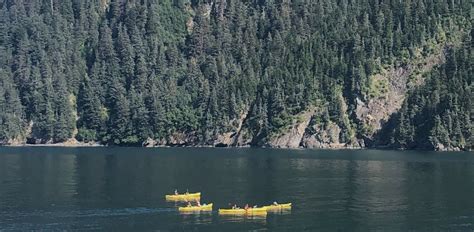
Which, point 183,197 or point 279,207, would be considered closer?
point 279,207

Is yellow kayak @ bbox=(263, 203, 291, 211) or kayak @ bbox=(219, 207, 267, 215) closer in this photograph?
kayak @ bbox=(219, 207, 267, 215)

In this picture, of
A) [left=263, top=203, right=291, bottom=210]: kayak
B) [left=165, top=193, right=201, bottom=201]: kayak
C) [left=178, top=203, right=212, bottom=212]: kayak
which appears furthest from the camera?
[left=165, top=193, right=201, bottom=201]: kayak

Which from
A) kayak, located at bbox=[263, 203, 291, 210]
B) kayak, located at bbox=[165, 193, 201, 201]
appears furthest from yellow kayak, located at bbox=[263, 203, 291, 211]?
kayak, located at bbox=[165, 193, 201, 201]

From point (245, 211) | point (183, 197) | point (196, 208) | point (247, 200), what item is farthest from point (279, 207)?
point (183, 197)

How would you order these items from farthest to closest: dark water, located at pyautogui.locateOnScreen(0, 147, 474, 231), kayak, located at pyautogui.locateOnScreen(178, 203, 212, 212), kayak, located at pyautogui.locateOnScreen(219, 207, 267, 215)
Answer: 1. kayak, located at pyautogui.locateOnScreen(178, 203, 212, 212)
2. kayak, located at pyautogui.locateOnScreen(219, 207, 267, 215)
3. dark water, located at pyautogui.locateOnScreen(0, 147, 474, 231)

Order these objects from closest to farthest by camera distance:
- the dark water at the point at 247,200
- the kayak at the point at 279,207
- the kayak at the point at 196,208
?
the dark water at the point at 247,200 < the kayak at the point at 279,207 < the kayak at the point at 196,208

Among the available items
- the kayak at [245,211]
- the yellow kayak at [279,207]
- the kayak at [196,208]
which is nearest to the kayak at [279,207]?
the yellow kayak at [279,207]

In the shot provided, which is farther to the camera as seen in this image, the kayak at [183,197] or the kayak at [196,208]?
the kayak at [183,197]

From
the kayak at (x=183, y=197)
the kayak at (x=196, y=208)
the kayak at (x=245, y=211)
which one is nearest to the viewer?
the kayak at (x=245, y=211)

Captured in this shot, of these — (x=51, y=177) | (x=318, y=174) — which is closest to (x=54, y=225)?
(x=51, y=177)

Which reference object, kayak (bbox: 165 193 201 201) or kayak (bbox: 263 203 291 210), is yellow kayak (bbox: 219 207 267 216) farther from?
kayak (bbox: 165 193 201 201)

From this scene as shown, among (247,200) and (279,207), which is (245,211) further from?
(247,200)

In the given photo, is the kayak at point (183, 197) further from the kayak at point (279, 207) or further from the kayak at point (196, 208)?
the kayak at point (279, 207)

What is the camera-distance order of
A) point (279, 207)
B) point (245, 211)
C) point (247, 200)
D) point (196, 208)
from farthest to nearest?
point (247, 200) < point (196, 208) < point (279, 207) < point (245, 211)
